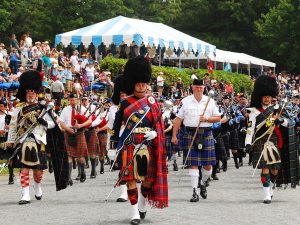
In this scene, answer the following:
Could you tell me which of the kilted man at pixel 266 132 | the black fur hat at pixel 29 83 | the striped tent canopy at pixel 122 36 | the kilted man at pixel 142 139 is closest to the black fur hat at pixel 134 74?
the kilted man at pixel 142 139

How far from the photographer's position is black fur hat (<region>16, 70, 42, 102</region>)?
1130 centimetres

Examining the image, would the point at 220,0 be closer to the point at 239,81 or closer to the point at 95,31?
the point at 239,81

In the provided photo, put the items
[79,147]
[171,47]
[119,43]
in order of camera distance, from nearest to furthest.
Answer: [79,147]
[119,43]
[171,47]

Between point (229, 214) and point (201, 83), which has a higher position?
point (201, 83)

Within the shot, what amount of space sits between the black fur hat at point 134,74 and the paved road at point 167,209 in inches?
63.3

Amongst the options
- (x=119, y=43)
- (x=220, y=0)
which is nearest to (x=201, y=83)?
(x=119, y=43)

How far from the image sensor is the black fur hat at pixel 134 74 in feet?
30.6

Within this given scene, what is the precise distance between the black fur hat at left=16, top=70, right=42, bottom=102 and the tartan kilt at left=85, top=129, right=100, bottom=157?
4079 millimetres

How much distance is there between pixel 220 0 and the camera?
2522 inches

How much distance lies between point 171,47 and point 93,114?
12851 millimetres

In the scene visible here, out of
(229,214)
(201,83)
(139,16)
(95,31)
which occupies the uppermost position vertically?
(139,16)

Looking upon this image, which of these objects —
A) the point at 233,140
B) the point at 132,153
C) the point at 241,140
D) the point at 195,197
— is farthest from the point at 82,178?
the point at 241,140

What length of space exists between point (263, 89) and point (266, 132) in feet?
2.09

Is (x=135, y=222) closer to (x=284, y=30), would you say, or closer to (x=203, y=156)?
(x=203, y=156)
